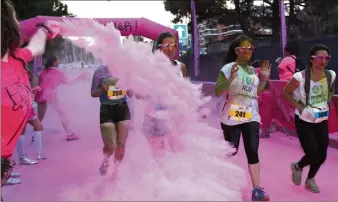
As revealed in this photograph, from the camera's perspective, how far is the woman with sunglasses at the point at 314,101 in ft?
16.1

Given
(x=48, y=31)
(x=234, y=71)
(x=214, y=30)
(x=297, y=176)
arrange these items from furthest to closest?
(x=214, y=30)
(x=297, y=176)
(x=234, y=71)
(x=48, y=31)

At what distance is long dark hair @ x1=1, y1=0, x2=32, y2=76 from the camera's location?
264cm

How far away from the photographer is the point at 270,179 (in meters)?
5.68

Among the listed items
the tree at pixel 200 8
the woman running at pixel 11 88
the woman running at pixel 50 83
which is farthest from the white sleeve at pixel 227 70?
the tree at pixel 200 8

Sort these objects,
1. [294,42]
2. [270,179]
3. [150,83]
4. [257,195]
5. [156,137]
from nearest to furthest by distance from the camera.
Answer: [150,83], [156,137], [257,195], [270,179], [294,42]

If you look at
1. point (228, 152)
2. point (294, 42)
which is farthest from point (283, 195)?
point (294, 42)

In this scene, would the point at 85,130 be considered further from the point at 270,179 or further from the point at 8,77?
the point at 8,77

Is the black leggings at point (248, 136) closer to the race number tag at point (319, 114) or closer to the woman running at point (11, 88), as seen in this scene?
the race number tag at point (319, 114)

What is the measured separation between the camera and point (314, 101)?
4.91 meters

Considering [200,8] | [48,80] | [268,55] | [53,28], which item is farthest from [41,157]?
[200,8]

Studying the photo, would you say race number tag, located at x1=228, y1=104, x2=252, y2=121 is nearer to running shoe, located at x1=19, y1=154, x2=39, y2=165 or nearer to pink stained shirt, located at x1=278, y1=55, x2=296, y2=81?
running shoe, located at x1=19, y1=154, x2=39, y2=165

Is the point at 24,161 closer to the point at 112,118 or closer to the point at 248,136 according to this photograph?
the point at 112,118

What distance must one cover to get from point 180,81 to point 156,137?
61cm

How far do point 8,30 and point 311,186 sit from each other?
372 centimetres
